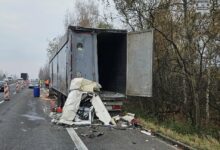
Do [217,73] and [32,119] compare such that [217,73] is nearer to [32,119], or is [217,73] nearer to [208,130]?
[208,130]

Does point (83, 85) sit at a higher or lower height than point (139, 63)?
lower

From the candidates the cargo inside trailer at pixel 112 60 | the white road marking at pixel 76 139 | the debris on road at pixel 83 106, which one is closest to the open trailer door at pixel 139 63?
the cargo inside trailer at pixel 112 60

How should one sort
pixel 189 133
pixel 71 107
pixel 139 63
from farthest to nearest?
pixel 139 63 < pixel 71 107 < pixel 189 133

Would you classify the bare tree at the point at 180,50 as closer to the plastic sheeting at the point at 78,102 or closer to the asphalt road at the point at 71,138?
the plastic sheeting at the point at 78,102

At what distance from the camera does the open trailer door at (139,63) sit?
598 inches

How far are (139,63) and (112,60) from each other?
3.05 metres

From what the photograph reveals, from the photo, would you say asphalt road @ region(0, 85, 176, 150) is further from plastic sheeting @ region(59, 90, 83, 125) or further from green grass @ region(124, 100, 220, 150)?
green grass @ region(124, 100, 220, 150)

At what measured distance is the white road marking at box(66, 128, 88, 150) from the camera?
10.0 m

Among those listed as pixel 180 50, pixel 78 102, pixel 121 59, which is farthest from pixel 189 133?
pixel 121 59

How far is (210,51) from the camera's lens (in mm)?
14906

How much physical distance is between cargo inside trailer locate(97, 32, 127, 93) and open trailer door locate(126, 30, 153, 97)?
0.59 m

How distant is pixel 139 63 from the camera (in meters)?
15.7

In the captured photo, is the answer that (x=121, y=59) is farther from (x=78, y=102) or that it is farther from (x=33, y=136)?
(x=33, y=136)

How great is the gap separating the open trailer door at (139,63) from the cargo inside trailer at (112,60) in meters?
Answer: 0.59
